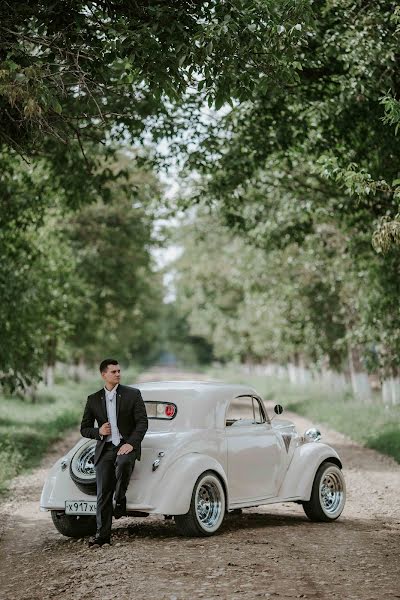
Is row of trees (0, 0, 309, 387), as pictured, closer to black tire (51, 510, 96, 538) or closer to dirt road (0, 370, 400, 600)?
black tire (51, 510, 96, 538)

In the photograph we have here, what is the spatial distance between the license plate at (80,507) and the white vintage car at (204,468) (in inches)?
0.5

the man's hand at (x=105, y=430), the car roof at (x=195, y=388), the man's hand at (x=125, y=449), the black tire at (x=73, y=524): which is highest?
the car roof at (x=195, y=388)

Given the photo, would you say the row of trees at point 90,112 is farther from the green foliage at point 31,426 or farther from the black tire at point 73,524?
the black tire at point 73,524

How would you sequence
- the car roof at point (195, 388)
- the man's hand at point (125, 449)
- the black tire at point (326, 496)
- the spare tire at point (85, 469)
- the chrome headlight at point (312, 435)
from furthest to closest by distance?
the chrome headlight at point (312, 435), the black tire at point (326, 496), the car roof at point (195, 388), the spare tire at point (85, 469), the man's hand at point (125, 449)

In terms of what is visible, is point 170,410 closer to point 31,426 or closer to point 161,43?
point 161,43

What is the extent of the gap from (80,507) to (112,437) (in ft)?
2.93

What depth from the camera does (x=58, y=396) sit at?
3684cm

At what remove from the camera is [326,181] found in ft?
61.4

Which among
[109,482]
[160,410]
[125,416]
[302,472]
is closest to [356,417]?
[302,472]

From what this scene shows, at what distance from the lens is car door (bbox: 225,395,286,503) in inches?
382

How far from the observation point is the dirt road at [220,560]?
22.6ft

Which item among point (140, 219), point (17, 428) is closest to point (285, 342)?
point (140, 219)

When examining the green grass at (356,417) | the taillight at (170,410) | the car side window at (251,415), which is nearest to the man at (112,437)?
the taillight at (170,410)

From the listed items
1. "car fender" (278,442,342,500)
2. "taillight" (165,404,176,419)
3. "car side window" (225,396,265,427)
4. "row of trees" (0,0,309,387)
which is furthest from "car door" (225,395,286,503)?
"row of trees" (0,0,309,387)
